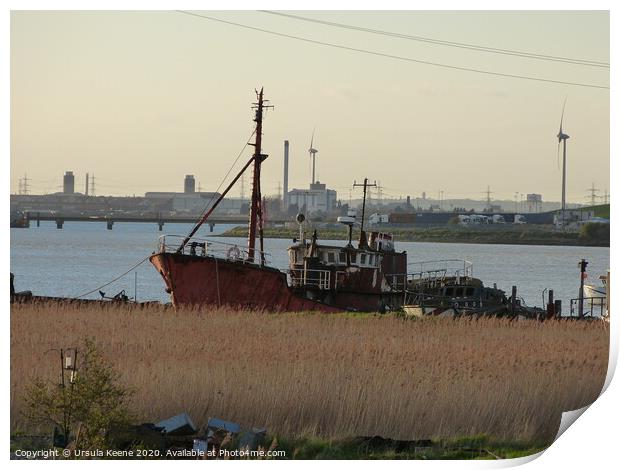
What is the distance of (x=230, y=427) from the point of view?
17.2m

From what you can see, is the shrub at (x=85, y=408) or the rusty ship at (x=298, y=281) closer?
the shrub at (x=85, y=408)

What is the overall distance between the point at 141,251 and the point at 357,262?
49.4m

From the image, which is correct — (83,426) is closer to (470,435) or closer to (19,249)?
(470,435)

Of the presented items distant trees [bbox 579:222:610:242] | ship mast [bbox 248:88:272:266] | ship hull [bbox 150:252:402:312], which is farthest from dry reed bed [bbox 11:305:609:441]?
distant trees [bbox 579:222:610:242]

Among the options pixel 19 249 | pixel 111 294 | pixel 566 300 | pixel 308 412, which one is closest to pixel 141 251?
pixel 19 249

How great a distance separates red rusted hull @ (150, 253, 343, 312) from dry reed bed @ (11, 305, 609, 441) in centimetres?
577

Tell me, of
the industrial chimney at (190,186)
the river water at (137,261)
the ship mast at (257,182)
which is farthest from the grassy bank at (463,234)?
the ship mast at (257,182)

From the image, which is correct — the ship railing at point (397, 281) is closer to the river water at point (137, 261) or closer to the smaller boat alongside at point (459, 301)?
the smaller boat alongside at point (459, 301)

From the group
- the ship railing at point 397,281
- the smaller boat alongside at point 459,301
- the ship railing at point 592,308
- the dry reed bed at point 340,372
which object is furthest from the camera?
the ship railing at point 397,281

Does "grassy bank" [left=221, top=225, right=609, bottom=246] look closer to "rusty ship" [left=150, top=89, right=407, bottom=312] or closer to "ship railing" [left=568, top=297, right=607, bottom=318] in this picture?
"ship railing" [left=568, top=297, right=607, bottom=318]

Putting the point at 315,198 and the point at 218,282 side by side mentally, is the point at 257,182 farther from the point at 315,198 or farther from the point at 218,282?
the point at 315,198

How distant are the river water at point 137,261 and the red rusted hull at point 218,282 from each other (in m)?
17.0

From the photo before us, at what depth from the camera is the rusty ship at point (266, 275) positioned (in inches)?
1293

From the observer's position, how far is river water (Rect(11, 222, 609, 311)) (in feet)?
182
